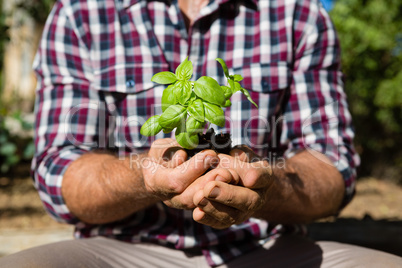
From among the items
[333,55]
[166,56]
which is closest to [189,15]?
[166,56]

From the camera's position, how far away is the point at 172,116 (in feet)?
4.32

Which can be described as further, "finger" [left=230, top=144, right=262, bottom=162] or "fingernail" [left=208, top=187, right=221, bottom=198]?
"finger" [left=230, top=144, right=262, bottom=162]

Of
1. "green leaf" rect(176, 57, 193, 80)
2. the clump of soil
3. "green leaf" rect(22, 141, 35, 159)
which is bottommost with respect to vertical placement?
"green leaf" rect(22, 141, 35, 159)

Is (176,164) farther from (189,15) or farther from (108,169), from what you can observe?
(189,15)

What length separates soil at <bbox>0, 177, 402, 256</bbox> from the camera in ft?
9.80

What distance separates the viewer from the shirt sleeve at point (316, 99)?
2.15 metres

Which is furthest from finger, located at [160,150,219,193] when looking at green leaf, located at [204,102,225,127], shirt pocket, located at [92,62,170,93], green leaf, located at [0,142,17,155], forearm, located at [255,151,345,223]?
green leaf, located at [0,142,17,155]

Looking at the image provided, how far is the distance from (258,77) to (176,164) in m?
0.91

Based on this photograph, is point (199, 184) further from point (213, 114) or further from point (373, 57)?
point (373, 57)

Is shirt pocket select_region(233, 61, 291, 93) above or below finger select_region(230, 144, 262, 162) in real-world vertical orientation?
above

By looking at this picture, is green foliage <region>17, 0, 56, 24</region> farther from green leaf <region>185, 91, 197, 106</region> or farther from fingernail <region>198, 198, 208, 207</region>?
fingernail <region>198, 198, 208, 207</region>

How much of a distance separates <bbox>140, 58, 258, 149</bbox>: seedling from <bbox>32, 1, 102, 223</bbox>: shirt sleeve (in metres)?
0.81

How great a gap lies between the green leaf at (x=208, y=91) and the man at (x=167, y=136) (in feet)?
1.96

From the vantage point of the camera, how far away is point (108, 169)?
1810 mm
